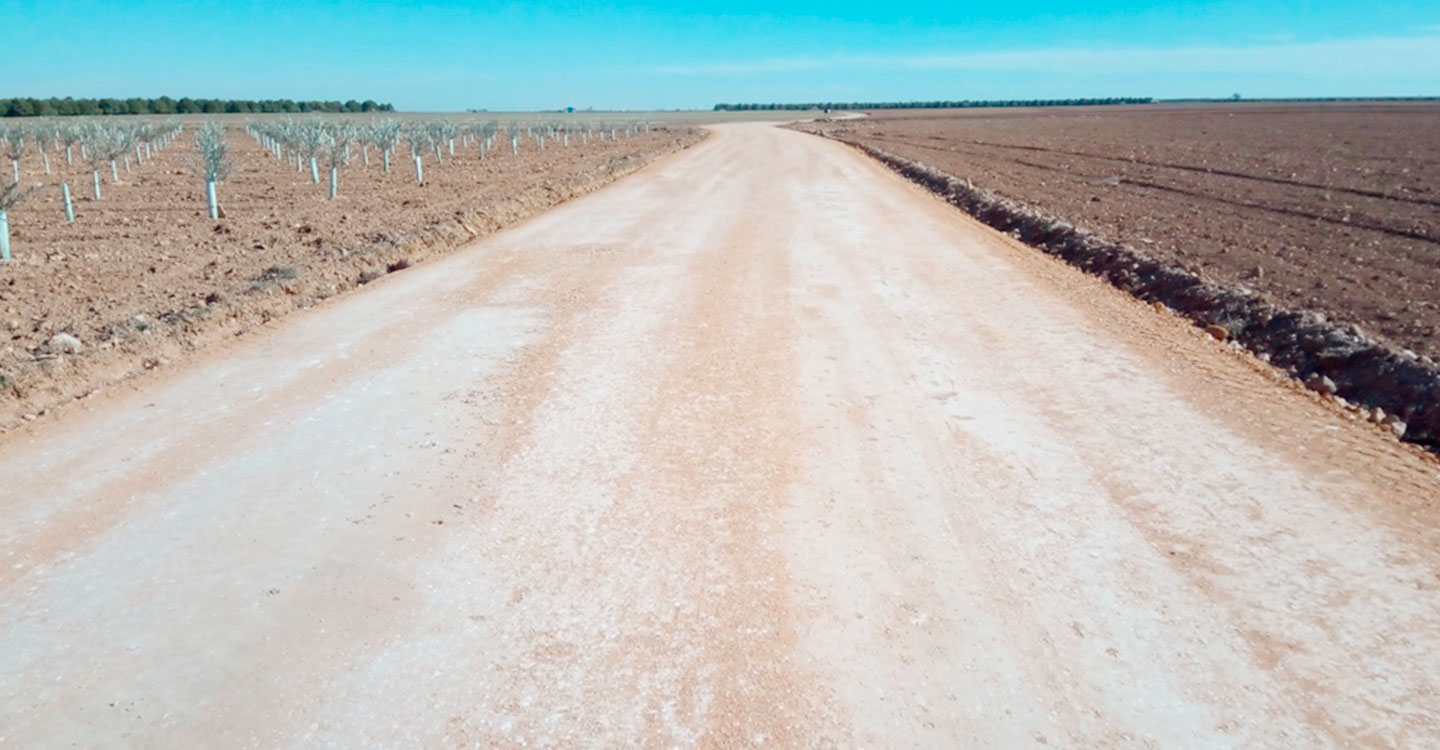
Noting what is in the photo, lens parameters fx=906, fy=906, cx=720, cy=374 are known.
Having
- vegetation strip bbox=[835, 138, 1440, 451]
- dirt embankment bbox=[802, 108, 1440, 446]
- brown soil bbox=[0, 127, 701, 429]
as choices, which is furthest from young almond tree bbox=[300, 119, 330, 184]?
vegetation strip bbox=[835, 138, 1440, 451]

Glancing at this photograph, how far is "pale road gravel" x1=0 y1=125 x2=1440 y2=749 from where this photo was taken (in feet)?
10.7

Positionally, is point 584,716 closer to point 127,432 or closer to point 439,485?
point 439,485

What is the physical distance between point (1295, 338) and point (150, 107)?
446 ft

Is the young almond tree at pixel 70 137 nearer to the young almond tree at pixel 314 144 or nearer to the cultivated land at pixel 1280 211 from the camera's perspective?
the young almond tree at pixel 314 144

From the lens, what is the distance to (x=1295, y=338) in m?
7.72

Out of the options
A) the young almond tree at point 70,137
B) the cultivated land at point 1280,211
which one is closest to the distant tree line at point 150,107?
the young almond tree at point 70,137

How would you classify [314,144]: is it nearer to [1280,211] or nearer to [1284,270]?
[1280,211]

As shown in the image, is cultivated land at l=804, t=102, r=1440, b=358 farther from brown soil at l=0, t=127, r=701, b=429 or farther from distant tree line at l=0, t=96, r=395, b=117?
distant tree line at l=0, t=96, r=395, b=117

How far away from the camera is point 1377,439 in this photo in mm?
5754

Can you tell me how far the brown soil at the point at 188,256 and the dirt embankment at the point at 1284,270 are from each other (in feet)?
29.6

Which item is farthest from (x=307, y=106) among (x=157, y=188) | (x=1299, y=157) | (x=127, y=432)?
(x=127, y=432)

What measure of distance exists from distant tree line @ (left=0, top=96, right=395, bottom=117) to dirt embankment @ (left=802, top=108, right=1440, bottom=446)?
10378cm

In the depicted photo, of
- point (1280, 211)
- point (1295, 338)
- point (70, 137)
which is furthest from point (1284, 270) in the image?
point (70, 137)

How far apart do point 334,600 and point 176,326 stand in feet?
17.4
